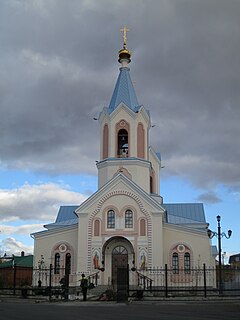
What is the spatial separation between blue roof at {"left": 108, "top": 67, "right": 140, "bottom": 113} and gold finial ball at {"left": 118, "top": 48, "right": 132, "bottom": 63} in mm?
835

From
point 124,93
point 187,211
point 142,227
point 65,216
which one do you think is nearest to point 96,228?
point 142,227

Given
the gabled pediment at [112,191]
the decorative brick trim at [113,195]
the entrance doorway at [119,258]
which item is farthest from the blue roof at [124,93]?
the entrance doorway at [119,258]

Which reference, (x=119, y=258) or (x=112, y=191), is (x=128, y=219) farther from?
(x=119, y=258)

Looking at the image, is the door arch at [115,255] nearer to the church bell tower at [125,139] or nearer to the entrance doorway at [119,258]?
the entrance doorway at [119,258]

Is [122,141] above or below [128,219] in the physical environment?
above

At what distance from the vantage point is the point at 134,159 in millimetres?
37344

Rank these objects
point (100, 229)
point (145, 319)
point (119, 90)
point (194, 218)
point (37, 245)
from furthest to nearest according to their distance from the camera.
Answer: point (194, 218), point (119, 90), point (37, 245), point (100, 229), point (145, 319)

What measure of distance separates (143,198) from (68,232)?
6.82 metres

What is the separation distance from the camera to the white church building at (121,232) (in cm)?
3375

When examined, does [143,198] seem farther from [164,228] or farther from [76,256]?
[76,256]

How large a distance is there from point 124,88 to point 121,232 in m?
13.2

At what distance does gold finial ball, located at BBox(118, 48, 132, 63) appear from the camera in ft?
134

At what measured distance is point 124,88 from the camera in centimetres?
4025

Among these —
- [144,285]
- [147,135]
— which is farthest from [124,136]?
[144,285]
